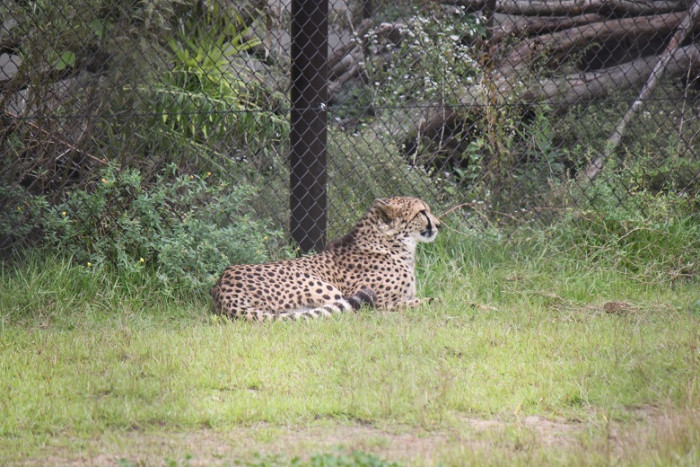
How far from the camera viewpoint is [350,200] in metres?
6.91

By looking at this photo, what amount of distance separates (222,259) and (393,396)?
2341 mm

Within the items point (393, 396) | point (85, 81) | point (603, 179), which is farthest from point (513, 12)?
point (393, 396)

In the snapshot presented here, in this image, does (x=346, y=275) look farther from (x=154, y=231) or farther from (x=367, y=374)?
(x=367, y=374)

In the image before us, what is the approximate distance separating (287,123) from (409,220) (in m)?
1.50

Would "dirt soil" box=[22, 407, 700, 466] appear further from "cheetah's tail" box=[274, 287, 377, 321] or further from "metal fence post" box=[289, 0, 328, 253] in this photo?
"metal fence post" box=[289, 0, 328, 253]

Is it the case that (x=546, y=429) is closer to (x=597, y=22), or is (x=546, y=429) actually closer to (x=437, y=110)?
(x=437, y=110)

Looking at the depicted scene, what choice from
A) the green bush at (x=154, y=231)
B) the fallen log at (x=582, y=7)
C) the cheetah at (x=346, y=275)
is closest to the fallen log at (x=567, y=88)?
Result: the fallen log at (x=582, y=7)

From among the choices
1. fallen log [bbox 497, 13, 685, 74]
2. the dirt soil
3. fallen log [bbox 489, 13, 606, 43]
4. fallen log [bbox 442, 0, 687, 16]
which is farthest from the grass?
fallen log [bbox 442, 0, 687, 16]

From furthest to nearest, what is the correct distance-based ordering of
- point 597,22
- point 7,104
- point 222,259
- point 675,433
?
point 597,22 → point 7,104 → point 222,259 → point 675,433

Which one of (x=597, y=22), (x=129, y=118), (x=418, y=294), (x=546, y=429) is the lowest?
(x=418, y=294)

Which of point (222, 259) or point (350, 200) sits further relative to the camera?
point (350, 200)

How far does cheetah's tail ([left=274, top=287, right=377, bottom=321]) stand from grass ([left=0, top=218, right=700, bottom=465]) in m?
0.15

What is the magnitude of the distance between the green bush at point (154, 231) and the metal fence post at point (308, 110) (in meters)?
0.37

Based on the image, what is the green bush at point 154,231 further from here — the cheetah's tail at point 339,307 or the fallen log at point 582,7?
A: the fallen log at point 582,7
